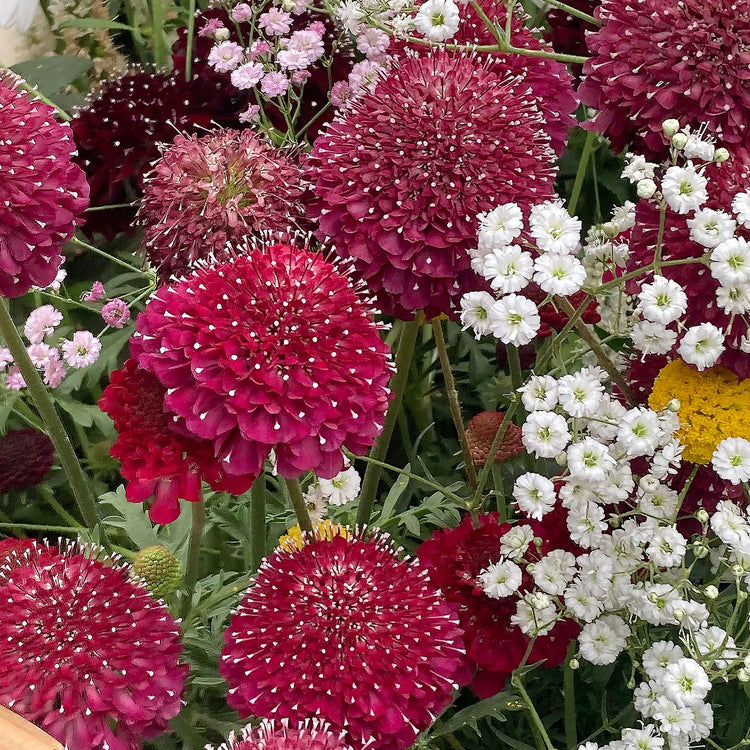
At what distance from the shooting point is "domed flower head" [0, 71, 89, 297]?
0.70m

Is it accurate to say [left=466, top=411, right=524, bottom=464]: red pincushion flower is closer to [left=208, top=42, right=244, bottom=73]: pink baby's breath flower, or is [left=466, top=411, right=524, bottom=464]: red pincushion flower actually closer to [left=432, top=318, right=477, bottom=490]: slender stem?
[left=432, top=318, right=477, bottom=490]: slender stem

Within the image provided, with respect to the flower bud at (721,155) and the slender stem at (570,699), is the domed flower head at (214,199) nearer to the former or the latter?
the flower bud at (721,155)

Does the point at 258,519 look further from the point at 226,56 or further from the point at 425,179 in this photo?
the point at 226,56

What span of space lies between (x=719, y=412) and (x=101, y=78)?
928mm

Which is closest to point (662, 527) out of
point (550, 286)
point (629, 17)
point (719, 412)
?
point (719, 412)

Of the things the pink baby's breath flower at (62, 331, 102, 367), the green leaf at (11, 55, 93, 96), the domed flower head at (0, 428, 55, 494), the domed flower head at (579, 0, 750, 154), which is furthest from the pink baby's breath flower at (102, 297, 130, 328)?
the domed flower head at (579, 0, 750, 154)

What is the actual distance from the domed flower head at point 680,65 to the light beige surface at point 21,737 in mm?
544

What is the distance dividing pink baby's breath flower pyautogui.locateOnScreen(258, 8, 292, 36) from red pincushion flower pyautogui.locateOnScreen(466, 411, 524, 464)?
42 cm

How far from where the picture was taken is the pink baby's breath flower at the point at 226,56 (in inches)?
38.8

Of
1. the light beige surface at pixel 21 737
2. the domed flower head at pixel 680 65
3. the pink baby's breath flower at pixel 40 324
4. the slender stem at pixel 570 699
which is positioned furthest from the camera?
the pink baby's breath flower at pixel 40 324

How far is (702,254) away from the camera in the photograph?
2.26ft

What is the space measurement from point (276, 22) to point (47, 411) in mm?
462

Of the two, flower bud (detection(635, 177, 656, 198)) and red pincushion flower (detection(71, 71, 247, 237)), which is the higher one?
flower bud (detection(635, 177, 656, 198))

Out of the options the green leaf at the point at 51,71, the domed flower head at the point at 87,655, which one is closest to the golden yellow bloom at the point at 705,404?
the domed flower head at the point at 87,655
